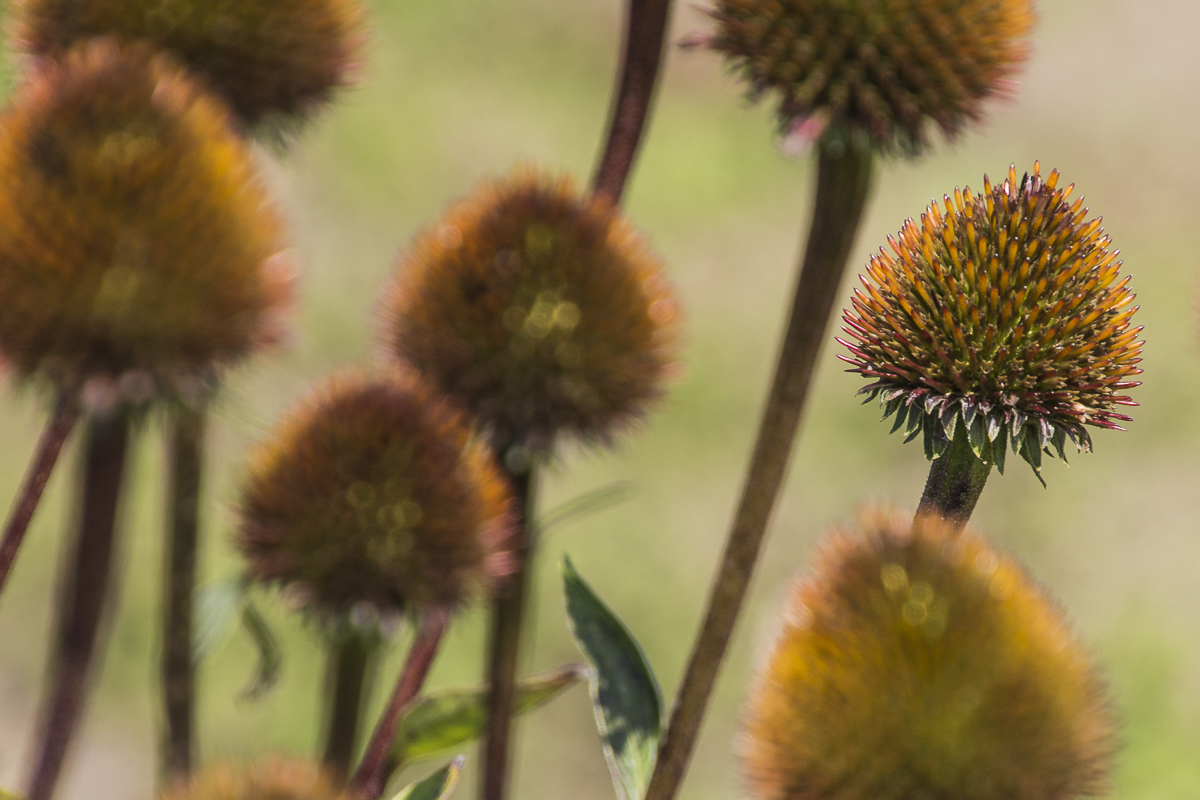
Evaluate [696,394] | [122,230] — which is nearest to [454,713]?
[122,230]

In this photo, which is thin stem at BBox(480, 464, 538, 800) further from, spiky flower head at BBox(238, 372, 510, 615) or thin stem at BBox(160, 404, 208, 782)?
thin stem at BBox(160, 404, 208, 782)

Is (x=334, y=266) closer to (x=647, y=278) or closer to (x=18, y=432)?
(x=18, y=432)

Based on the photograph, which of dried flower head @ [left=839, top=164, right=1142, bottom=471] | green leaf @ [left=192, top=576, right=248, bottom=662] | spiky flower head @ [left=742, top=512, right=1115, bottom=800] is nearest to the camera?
spiky flower head @ [left=742, top=512, right=1115, bottom=800]

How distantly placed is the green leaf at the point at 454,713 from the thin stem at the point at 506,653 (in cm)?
2

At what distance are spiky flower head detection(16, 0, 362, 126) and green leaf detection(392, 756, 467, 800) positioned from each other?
661 millimetres

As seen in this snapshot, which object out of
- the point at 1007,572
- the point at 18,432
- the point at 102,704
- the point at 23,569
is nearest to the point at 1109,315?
the point at 1007,572

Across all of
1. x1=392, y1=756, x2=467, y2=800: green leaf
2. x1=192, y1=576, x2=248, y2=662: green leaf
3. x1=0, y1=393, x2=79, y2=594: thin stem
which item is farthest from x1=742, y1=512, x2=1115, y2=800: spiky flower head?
A: x1=192, y1=576, x2=248, y2=662: green leaf

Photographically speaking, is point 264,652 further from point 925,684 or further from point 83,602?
point 925,684

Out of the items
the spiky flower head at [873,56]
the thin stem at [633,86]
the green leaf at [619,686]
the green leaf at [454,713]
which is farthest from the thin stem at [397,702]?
the spiky flower head at [873,56]

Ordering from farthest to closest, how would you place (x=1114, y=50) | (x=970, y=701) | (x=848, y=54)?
(x=1114, y=50) → (x=848, y=54) → (x=970, y=701)

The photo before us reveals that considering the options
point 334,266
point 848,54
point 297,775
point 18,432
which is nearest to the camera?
point 297,775

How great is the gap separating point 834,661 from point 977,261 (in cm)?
29

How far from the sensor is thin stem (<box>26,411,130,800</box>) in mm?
1136

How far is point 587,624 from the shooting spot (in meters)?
1.09
